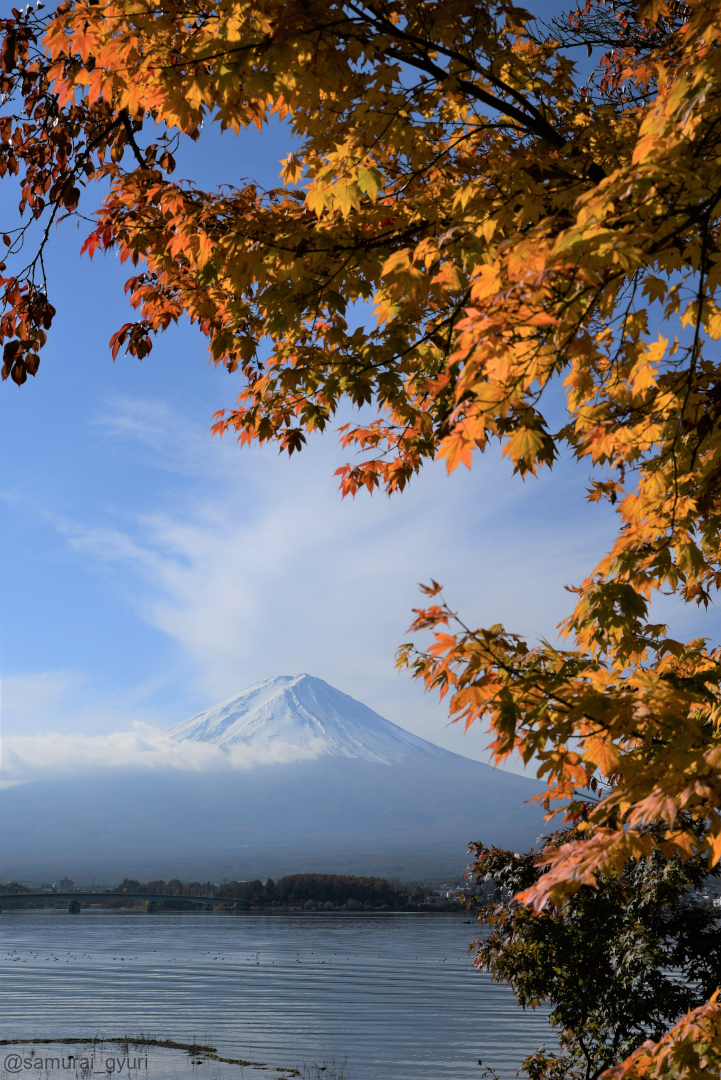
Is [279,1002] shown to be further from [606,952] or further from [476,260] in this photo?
[476,260]

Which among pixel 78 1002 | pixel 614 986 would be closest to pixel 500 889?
pixel 614 986

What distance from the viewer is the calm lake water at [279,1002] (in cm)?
3781

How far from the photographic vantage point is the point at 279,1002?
194ft

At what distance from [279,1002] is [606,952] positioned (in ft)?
198

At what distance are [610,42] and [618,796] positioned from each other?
9.20m

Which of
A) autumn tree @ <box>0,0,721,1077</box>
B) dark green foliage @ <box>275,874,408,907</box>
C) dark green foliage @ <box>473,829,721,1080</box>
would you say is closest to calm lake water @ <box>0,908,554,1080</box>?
dark green foliage @ <box>473,829,721,1080</box>

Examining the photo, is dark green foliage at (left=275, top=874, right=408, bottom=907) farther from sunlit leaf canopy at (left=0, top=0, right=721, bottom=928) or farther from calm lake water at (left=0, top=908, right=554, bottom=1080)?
sunlit leaf canopy at (left=0, top=0, right=721, bottom=928)

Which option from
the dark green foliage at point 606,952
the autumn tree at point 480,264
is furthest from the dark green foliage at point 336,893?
the autumn tree at point 480,264

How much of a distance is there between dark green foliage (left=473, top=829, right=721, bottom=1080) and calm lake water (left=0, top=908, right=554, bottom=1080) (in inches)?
960

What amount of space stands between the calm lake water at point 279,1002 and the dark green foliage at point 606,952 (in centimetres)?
2439

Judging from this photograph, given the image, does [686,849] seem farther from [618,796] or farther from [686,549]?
[686,549]

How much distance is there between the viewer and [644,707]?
307cm

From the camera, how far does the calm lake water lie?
37812mm

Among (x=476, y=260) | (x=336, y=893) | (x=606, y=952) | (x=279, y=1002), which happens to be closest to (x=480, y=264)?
(x=476, y=260)
